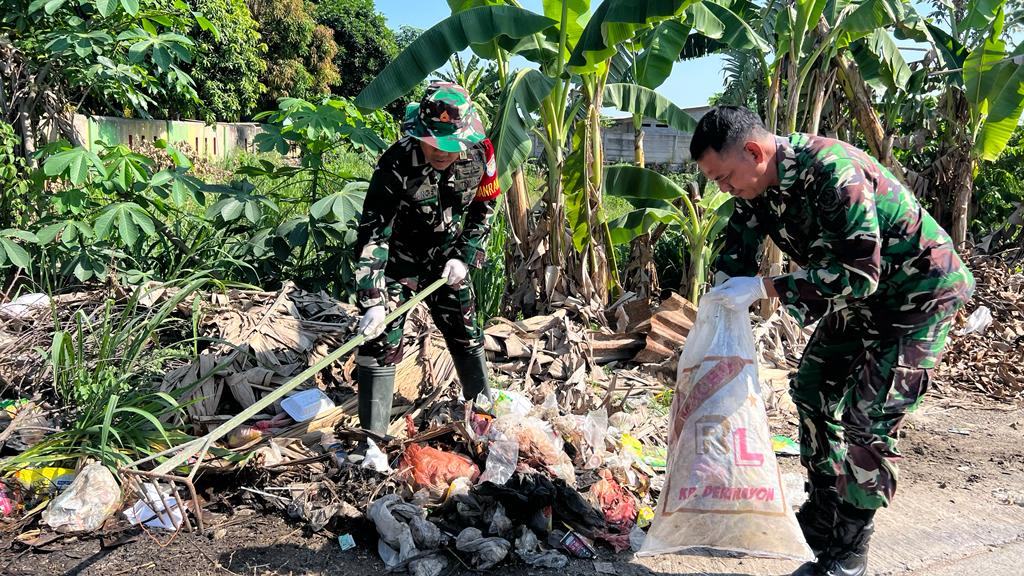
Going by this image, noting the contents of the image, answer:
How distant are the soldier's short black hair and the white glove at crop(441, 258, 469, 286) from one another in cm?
136

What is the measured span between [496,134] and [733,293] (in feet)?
9.40

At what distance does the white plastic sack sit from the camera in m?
2.38

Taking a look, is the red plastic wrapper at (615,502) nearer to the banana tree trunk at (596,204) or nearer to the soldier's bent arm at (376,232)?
the soldier's bent arm at (376,232)

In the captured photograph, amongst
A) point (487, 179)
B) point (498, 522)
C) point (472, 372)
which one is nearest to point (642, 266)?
point (472, 372)

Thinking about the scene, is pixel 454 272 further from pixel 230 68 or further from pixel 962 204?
pixel 230 68

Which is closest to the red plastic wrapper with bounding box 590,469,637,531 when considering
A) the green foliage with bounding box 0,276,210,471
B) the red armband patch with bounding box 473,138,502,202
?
the red armband patch with bounding box 473,138,502,202

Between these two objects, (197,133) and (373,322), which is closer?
(373,322)

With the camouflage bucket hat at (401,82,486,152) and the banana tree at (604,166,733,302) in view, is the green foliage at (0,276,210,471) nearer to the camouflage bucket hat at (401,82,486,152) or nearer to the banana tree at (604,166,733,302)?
the camouflage bucket hat at (401,82,486,152)

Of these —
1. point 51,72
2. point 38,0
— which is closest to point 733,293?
point 38,0

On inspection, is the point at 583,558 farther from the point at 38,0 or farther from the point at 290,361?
the point at 38,0

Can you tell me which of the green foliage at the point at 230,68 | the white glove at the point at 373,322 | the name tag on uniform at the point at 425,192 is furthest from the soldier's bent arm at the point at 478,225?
the green foliage at the point at 230,68

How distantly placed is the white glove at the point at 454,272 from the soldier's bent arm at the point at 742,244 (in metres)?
1.14

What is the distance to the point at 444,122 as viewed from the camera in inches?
114

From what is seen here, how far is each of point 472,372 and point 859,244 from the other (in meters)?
1.91
